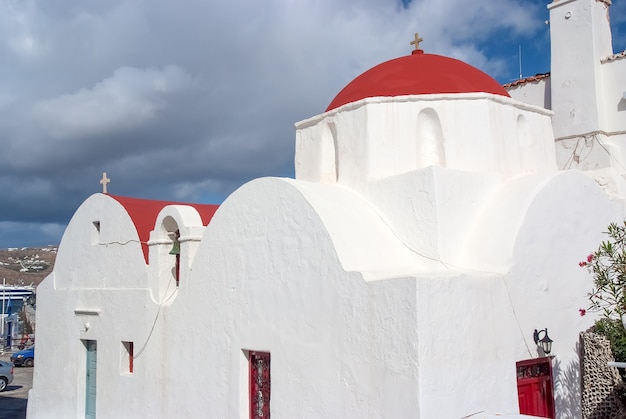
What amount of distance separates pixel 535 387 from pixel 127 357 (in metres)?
6.31

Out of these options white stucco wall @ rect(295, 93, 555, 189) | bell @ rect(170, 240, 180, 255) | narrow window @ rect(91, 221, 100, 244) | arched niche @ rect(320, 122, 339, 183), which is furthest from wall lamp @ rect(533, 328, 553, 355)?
narrow window @ rect(91, 221, 100, 244)

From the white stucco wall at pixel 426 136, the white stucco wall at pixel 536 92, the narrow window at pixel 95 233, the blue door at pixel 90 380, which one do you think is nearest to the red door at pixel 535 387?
the white stucco wall at pixel 426 136

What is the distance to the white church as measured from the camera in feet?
19.8

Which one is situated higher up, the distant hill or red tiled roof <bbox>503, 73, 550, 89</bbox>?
red tiled roof <bbox>503, 73, 550, 89</bbox>

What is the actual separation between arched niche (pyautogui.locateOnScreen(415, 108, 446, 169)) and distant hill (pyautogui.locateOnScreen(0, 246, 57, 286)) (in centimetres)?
4405

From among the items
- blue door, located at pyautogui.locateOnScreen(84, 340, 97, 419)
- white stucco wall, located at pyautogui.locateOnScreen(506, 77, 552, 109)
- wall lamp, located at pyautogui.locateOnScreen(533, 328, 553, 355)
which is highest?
white stucco wall, located at pyautogui.locateOnScreen(506, 77, 552, 109)

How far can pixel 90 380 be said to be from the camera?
1075 cm

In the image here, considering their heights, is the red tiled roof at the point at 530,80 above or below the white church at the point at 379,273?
above

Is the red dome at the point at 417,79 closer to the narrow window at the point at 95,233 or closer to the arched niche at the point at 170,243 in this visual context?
the arched niche at the point at 170,243

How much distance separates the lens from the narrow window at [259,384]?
7.37 m

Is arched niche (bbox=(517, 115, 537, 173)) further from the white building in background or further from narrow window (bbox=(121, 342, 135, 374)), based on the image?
narrow window (bbox=(121, 342, 135, 374))

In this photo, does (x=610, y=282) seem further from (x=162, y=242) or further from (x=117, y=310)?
(x=117, y=310)

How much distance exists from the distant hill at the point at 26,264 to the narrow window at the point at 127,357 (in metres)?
40.1

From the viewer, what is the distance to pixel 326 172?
873 centimetres
